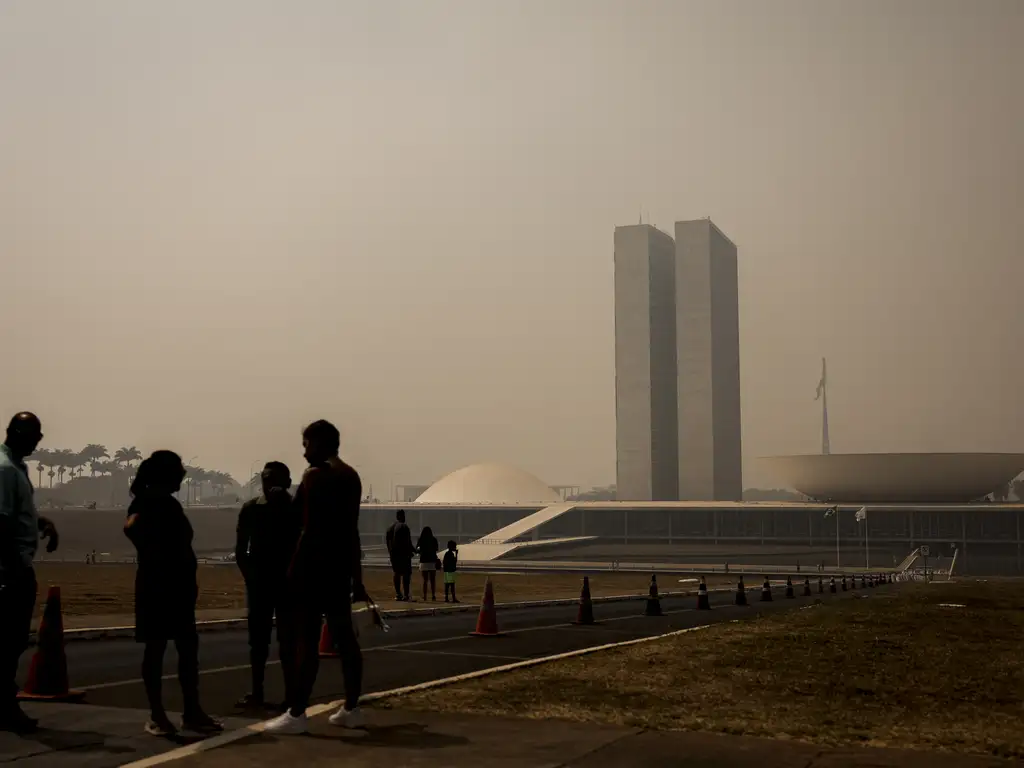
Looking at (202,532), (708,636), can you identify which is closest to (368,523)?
(202,532)

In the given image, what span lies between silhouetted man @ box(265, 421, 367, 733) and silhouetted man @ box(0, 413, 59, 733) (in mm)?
1869

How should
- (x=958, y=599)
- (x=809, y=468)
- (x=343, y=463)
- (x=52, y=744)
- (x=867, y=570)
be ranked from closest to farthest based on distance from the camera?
(x=52, y=744), (x=343, y=463), (x=958, y=599), (x=867, y=570), (x=809, y=468)

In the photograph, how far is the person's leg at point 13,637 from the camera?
28.3ft

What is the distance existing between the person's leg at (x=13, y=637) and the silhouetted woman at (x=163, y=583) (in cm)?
81

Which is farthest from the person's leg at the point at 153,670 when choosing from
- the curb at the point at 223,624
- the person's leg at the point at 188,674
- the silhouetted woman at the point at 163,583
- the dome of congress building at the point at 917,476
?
the dome of congress building at the point at 917,476

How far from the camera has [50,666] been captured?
10.2 meters

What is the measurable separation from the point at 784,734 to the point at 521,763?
232 cm

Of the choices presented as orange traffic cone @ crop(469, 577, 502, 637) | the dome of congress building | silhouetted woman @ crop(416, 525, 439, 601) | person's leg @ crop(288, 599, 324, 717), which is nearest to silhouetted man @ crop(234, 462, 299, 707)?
person's leg @ crop(288, 599, 324, 717)

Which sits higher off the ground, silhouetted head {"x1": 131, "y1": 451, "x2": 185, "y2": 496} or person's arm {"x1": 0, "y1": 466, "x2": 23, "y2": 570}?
silhouetted head {"x1": 131, "y1": 451, "x2": 185, "y2": 496}

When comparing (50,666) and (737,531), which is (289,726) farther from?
(737,531)

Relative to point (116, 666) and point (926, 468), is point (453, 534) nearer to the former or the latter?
point (926, 468)

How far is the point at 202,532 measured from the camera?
160 meters

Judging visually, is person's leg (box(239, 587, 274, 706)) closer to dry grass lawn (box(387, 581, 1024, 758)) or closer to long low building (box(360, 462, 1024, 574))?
dry grass lawn (box(387, 581, 1024, 758))

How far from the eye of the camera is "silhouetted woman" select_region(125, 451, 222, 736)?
865 centimetres
